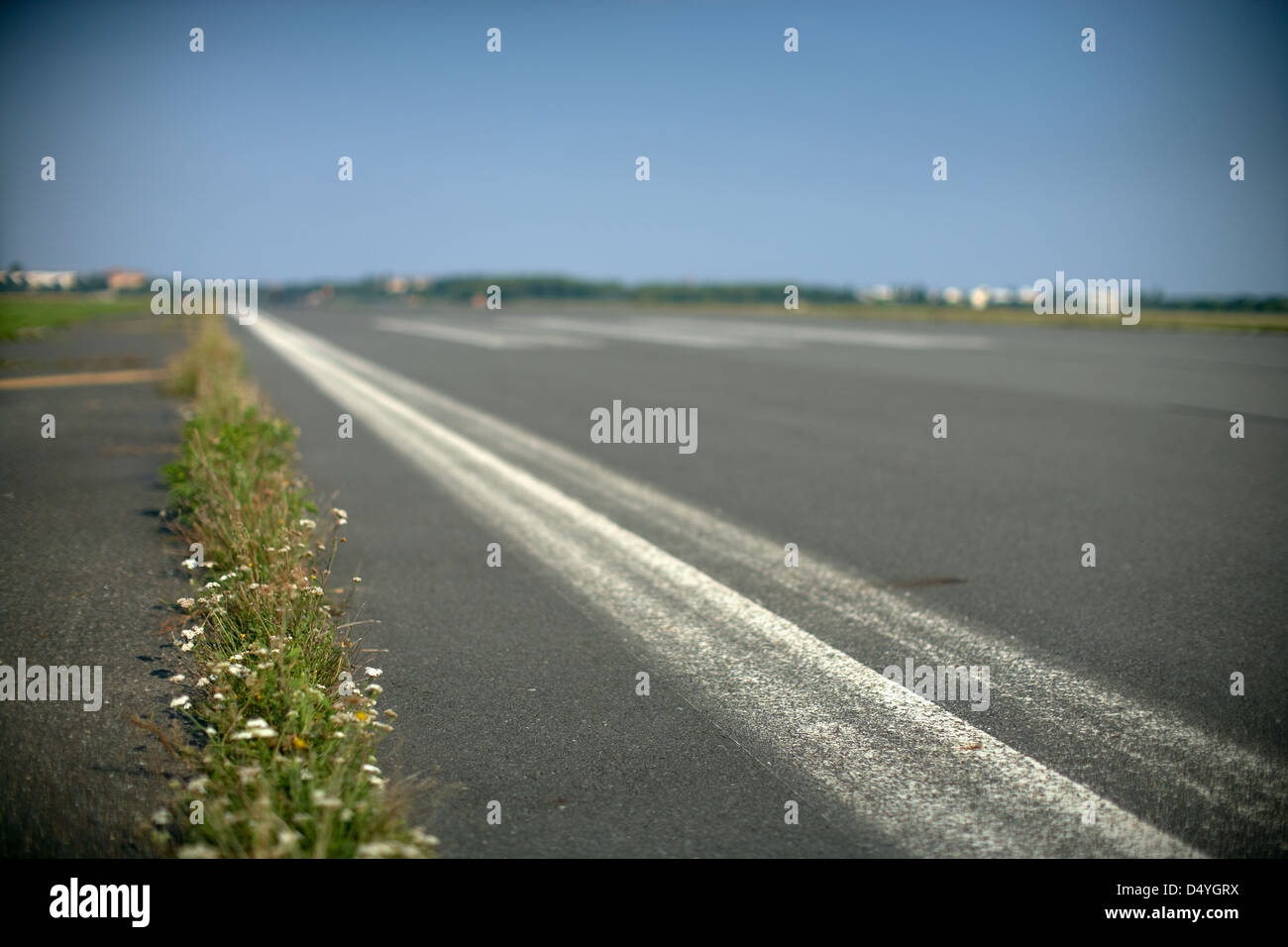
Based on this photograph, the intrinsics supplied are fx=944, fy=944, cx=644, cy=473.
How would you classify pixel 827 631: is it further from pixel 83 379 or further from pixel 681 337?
pixel 681 337

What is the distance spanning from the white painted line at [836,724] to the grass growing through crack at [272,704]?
1.43 m

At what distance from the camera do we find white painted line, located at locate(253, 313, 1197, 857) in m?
3.12

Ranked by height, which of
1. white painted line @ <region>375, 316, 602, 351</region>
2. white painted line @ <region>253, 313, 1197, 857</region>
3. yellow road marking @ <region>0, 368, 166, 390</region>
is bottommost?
white painted line @ <region>253, 313, 1197, 857</region>

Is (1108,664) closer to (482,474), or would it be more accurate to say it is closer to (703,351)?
(482,474)

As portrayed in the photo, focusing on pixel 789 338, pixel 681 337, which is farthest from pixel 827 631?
pixel 681 337

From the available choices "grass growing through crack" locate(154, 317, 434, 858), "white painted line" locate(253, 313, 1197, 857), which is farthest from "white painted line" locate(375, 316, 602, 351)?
"white painted line" locate(253, 313, 1197, 857)

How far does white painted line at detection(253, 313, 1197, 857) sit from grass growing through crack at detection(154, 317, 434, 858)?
143cm

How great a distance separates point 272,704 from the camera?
3.66 meters

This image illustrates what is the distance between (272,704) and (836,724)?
7.39ft

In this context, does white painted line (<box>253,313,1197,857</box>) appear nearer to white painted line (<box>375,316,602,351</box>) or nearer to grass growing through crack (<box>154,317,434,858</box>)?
grass growing through crack (<box>154,317,434,858</box>)
